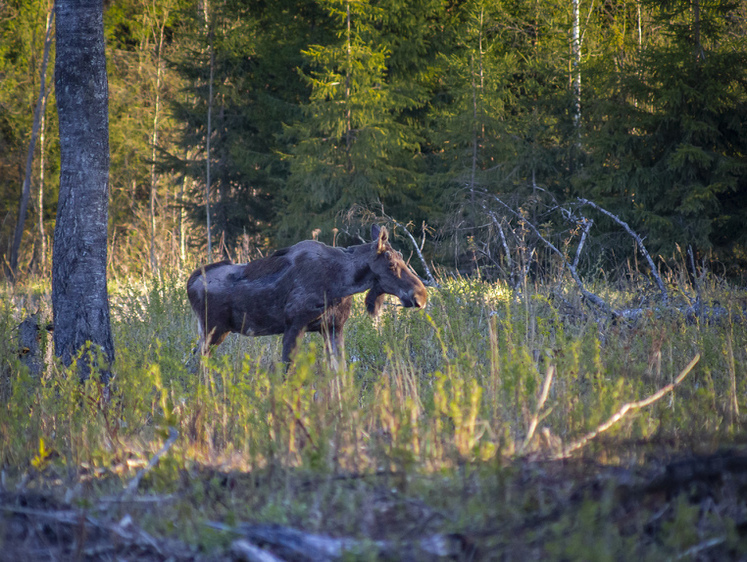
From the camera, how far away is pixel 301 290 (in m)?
5.74

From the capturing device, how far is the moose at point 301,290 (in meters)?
5.60

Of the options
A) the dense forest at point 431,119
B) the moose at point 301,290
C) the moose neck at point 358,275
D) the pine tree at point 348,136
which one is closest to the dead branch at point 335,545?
the moose at point 301,290

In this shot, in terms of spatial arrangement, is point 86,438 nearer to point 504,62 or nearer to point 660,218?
point 660,218

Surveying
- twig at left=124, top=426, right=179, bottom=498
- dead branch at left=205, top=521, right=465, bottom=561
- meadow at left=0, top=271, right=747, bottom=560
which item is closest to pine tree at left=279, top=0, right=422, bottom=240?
meadow at left=0, top=271, right=747, bottom=560

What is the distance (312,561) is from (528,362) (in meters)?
2.24

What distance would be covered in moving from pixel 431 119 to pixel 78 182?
16315 millimetres

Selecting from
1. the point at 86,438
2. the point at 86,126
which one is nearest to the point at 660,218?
the point at 86,126

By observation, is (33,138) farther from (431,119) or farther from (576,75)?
(576,75)

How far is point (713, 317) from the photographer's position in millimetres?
6793

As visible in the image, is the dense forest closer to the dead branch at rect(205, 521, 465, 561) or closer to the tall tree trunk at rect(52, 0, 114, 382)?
the tall tree trunk at rect(52, 0, 114, 382)

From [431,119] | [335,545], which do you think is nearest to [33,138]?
[431,119]

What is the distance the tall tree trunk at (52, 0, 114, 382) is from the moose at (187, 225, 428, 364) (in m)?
1.03

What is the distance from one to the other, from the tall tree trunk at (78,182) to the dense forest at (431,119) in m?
7.13

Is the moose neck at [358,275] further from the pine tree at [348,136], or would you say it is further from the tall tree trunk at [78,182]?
the pine tree at [348,136]
